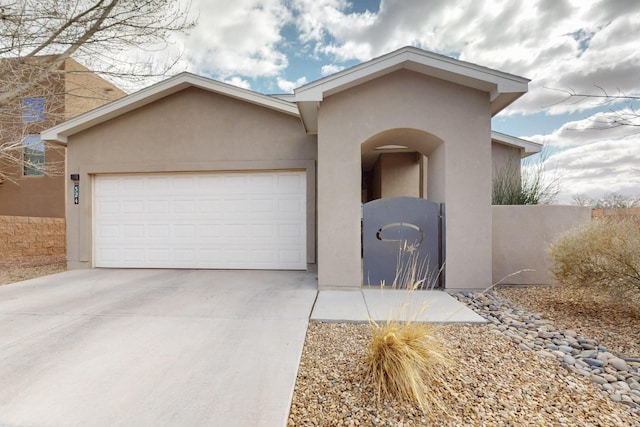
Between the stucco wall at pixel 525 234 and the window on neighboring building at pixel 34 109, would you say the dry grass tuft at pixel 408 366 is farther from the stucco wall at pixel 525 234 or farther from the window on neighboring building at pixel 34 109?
the window on neighboring building at pixel 34 109

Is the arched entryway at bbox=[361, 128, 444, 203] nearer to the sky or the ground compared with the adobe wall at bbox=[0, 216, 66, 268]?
nearer to the sky

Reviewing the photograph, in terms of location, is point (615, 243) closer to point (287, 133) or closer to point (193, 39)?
point (287, 133)

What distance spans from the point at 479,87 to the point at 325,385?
17.2ft

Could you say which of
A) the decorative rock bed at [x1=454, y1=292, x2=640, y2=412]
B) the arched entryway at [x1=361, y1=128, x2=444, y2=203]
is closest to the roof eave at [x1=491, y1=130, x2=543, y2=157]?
the arched entryway at [x1=361, y1=128, x2=444, y2=203]

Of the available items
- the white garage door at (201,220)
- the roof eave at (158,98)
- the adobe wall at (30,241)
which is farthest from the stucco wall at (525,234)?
the adobe wall at (30,241)

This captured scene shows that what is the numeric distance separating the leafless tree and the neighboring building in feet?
1.36

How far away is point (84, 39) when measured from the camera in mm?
6879

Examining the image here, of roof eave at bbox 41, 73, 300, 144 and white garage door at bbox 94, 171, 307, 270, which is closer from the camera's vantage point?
roof eave at bbox 41, 73, 300, 144

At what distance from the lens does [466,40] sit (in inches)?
293

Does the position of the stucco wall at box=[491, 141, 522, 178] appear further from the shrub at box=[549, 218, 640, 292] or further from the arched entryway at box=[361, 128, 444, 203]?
the shrub at box=[549, 218, 640, 292]

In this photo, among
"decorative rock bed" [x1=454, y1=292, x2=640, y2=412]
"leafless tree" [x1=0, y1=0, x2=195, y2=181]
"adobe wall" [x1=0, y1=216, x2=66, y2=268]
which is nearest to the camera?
"decorative rock bed" [x1=454, y1=292, x2=640, y2=412]

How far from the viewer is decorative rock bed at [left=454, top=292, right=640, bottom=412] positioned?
2.51 metres

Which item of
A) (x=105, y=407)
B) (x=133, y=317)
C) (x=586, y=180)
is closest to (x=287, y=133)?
(x=133, y=317)

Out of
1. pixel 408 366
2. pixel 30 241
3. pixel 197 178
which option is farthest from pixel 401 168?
pixel 30 241
